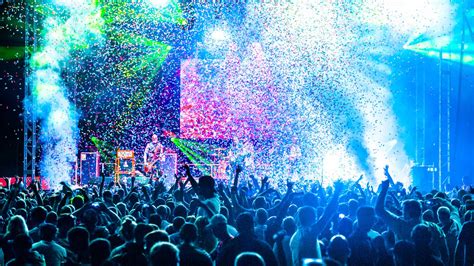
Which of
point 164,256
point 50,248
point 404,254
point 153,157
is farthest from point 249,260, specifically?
point 153,157

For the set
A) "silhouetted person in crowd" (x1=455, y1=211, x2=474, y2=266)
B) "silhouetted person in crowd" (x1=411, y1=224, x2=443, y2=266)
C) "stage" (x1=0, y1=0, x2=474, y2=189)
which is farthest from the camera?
"stage" (x1=0, y1=0, x2=474, y2=189)

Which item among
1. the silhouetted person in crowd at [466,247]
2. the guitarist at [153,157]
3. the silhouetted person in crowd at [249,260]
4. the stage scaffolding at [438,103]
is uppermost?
the stage scaffolding at [438,103]

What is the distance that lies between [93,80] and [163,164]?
503 centimetres

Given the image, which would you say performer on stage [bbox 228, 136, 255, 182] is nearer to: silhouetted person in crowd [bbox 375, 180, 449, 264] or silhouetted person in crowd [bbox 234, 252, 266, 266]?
silhouetted person in crowd [bbox 375, 180, 449, 264]

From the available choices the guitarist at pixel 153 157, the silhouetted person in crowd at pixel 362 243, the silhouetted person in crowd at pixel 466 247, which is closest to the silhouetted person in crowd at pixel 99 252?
the silhouetted person in crowd at pixel 362 243

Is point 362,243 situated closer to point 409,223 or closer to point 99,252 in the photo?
point 409,223

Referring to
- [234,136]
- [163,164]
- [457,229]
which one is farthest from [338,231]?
[234,136]

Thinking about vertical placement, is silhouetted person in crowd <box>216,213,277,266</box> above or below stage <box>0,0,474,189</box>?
below

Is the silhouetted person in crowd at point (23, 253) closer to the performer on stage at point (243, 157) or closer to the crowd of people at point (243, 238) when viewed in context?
the crowd of people at point (243, 238)

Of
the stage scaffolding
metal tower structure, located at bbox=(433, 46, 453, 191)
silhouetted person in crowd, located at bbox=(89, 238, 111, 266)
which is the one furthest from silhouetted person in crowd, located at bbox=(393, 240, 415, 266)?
the stage scaffolding

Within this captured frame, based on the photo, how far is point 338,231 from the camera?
18.7 ft

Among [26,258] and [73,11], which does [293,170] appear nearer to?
[73,11]

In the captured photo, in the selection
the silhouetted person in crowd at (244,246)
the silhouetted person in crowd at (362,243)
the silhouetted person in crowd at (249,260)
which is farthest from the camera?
the silhouetted person in crowd at (362,243)

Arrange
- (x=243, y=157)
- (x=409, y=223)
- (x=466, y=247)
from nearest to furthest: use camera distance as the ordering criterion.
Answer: (x=466, y=247) → (x=409, y=223) → (x=243, y=157)
